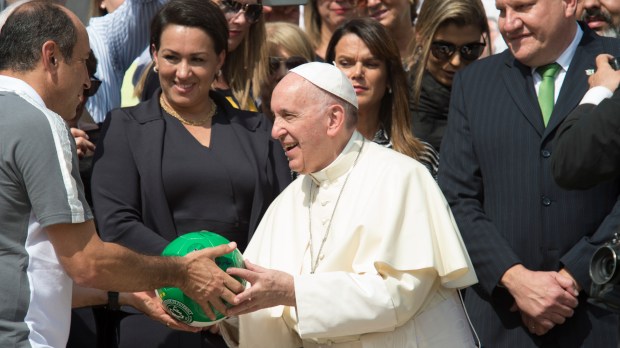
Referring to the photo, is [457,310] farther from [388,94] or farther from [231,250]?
[388,94]

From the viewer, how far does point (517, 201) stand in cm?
577

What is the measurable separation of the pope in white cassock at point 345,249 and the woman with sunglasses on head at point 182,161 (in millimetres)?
455

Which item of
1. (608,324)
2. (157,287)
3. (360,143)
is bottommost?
(608,324)

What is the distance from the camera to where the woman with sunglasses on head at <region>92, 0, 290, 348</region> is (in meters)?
5.78

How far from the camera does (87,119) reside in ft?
22.9

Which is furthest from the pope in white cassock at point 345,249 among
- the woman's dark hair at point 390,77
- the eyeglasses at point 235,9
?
the eyeglasses at point 235,9

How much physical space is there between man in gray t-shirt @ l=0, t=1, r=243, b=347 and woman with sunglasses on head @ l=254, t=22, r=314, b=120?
2722mm

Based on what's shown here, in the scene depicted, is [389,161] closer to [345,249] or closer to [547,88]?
[345,249]

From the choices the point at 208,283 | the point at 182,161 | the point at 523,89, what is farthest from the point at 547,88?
the point at 208,283

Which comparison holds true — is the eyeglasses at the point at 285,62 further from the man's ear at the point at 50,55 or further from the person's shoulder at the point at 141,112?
the man's ear at the point at 50,55

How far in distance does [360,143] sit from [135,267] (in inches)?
52.3

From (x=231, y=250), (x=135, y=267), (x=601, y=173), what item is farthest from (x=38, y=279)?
(x=601, y=173)

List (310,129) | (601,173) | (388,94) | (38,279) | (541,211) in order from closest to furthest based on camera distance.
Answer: (38,279) → (601,173) → (310,129) → (541,211) → (388,94)

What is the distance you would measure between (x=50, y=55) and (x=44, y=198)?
0.69 metres
